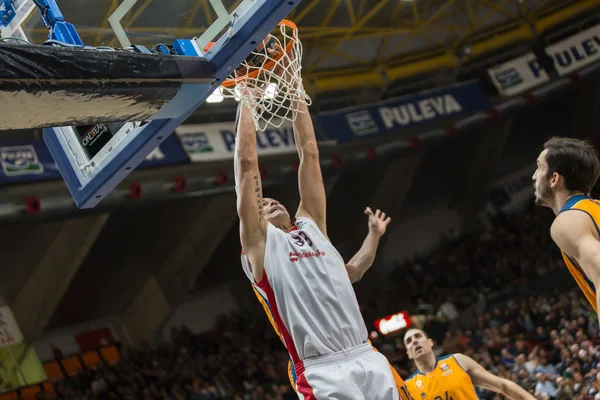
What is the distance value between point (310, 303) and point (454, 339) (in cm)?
1516

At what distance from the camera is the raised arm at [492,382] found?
609 centimetres

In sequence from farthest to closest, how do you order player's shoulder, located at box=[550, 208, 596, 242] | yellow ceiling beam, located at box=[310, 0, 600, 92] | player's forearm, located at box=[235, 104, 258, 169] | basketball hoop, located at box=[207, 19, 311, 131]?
yellow ceiling beam, located at box=[310, 0, 600, 92]
basketball hoop, located at box=[207, 19, 311, 131]
player's forearm, located at box=[235, 104, 258, 169]
player's shoulder, located at box=[550, 208, 596, 242]

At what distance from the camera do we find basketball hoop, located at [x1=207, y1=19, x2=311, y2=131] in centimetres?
468

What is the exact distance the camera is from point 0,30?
179 inches

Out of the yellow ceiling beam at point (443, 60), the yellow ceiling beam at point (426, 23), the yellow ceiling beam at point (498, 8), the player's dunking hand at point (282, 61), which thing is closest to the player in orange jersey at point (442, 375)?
the player's dunking hand at point (282, 61)

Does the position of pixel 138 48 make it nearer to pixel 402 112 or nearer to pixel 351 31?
pixel 351 31

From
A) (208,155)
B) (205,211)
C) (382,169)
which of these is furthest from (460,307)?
(208,155)

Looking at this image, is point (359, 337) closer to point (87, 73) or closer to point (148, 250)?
point (87, 73)

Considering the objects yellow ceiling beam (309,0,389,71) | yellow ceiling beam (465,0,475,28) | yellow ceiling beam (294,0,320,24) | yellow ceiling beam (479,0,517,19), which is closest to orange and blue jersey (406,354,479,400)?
yellow ceiling beam (294,0,320,24)

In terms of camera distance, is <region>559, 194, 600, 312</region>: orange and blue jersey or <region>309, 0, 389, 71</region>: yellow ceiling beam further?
<region>309, 0, 389, 71</region>: yellow ceiling beam

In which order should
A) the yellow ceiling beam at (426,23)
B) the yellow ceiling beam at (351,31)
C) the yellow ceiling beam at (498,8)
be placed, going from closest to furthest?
the yellow ceiling beam at (351,31)
the yellow ceiling beam at (426,23)
the yellow ceiling beam at (498,8)

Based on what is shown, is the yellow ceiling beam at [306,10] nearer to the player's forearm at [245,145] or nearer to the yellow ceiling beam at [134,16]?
the yellow ceiling beam at [134,16]

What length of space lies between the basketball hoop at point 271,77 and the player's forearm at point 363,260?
94cm

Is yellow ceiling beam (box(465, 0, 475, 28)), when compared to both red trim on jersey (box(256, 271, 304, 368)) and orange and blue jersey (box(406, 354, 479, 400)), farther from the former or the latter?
red trim on jersey (box(256, 271, 304, 368))
